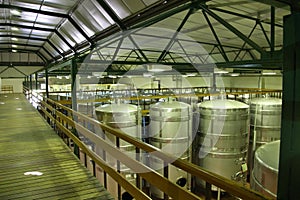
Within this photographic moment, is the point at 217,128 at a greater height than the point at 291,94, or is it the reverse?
the point at 291,94

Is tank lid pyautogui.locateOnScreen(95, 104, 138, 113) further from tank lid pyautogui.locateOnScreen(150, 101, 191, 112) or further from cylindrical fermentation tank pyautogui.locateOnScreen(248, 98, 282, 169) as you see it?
cylindrical fermentation tank pyautogui.locateOnScreen(248, 98, 282, 169)

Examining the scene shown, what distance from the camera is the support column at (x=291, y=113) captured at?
3.43 ft

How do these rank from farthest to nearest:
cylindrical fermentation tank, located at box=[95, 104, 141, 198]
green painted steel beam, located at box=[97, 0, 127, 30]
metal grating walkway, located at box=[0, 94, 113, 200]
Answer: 1. cylindrical fermentation tank, located at box=[95, 104, 141, 198]
2. green painted steel beam, located at box=[97, 0, 127, 30]
3. metal grating walkway, located at box=[0, 94, 113, 200]

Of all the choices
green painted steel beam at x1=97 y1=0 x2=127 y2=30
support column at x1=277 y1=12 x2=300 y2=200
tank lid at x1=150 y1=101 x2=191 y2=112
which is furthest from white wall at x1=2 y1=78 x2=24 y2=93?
support column at x1=277 y1=12 x2=300 y2=200

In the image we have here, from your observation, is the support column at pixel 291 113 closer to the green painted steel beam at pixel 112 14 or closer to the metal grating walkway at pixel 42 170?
the metal grating walkway at pixel 42 170

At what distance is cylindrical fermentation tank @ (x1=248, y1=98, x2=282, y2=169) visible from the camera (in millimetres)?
7070

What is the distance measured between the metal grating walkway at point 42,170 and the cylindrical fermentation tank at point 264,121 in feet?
18.5

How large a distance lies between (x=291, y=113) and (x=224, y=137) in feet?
17.7

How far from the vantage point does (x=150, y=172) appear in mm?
1936

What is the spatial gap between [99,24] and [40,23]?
450cm

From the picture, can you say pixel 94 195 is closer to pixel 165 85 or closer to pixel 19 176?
pixel 19 176

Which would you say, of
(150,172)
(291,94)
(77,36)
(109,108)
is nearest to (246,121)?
(109,108)

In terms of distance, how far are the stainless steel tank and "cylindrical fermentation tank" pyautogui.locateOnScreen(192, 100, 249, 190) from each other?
12.3 ft

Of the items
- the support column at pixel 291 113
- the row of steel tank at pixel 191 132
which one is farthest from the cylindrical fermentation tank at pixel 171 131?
the support column at pixel 291 113
